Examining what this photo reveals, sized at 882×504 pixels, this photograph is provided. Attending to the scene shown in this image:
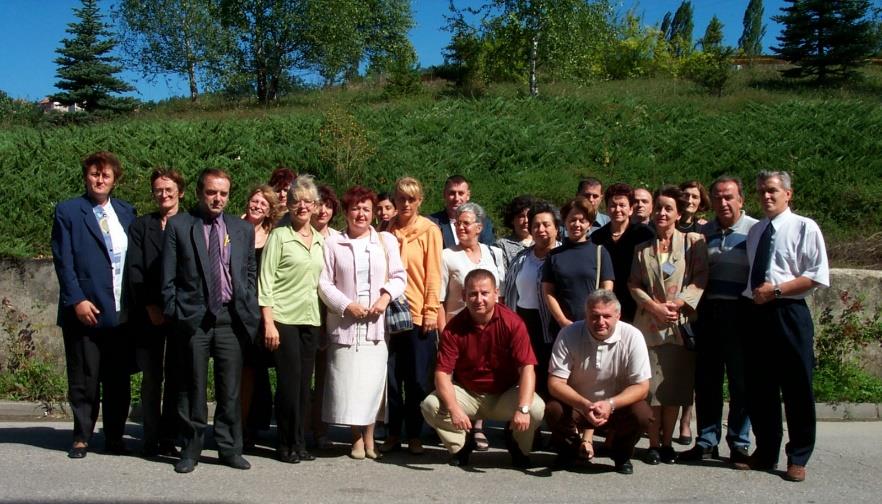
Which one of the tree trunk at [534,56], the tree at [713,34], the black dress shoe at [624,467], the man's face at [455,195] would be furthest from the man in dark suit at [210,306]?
the tree at [713,34]

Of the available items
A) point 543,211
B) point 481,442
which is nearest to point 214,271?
point 481,442

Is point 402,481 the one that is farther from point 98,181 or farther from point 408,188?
point 98,181

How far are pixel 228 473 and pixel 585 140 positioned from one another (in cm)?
1175

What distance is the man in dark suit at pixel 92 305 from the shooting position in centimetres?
602

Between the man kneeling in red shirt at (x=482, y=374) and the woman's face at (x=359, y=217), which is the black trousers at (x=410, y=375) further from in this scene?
the woman's face at (x=359, y=217)

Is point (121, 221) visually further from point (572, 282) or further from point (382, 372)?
point (572, 282)

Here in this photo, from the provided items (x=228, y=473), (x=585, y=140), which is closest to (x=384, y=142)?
(x=585, y=140)

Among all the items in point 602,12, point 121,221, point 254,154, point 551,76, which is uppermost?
point 602,12

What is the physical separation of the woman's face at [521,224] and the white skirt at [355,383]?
1736 mm

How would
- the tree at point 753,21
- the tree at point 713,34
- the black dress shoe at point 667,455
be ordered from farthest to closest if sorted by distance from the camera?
the tree at point 753,21, the tree at point 713,34, the black dress shoe at point 667,455

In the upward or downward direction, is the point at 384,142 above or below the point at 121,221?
above

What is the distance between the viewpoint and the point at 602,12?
1107 inches

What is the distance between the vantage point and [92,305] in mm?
5969

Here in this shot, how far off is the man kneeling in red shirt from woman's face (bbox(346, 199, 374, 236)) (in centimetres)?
91
